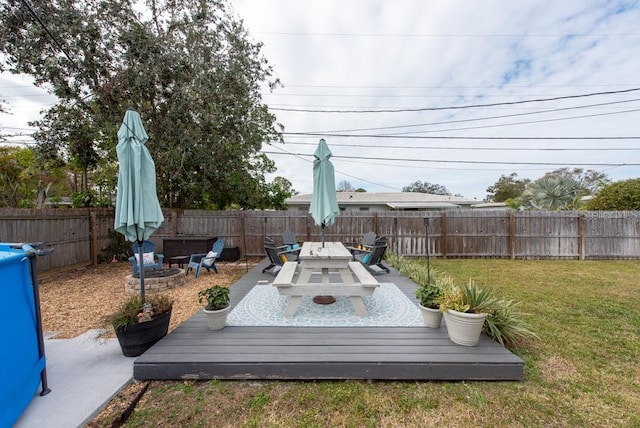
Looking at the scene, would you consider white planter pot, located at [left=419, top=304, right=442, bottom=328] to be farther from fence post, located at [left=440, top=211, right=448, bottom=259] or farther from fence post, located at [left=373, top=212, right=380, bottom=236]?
fence post, located at [left=440, top=211, right=448, bottom=259]

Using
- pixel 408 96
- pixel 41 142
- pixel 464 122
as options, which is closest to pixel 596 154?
pixel 464 122

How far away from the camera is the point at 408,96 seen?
41.5 ft

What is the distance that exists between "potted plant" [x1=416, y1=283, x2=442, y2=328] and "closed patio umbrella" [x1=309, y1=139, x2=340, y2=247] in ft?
6.56

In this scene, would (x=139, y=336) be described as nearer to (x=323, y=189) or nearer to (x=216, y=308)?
(x=216, y=308)

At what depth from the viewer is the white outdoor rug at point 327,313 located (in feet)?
11.1

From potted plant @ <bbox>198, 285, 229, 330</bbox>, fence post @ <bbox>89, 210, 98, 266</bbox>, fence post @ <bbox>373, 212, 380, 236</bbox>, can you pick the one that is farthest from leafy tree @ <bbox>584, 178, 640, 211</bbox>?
fence post @ <bbox>89, 210, 98, 266</bbox>

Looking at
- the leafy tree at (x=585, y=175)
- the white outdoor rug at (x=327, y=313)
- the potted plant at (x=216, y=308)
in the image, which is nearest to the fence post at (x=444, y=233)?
the white outdoor rug at (x=327, y=313)

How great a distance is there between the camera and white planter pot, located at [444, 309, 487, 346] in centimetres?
265

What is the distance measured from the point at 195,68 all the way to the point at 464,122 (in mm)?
13567

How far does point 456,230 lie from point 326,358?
874cm

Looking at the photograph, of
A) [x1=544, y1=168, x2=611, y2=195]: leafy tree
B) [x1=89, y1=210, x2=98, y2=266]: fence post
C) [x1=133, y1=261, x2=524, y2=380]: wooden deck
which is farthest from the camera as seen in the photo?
[x1=544, y1=168, x2=611, y2=195]: leafy tree

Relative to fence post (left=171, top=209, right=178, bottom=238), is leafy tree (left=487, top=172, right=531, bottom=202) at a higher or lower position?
higher

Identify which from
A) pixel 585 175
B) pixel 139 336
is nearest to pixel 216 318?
pixel 139 336

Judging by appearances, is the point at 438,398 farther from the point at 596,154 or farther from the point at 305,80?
the point at 596,154
